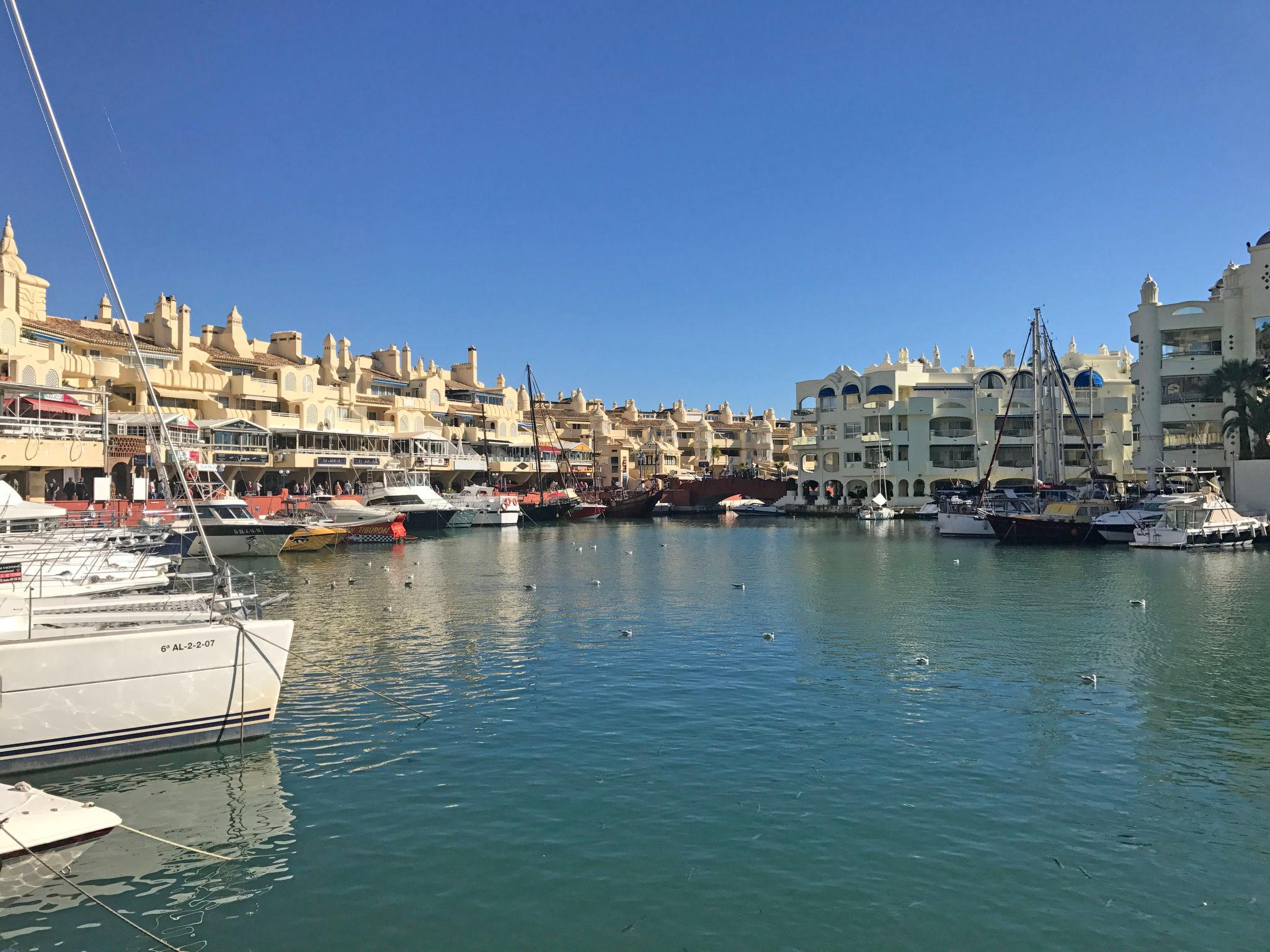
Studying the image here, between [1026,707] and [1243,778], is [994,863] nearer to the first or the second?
[1243,778]

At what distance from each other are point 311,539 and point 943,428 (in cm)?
6278

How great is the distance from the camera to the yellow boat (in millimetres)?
47281

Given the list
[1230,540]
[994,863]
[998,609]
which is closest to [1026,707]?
[994,863]

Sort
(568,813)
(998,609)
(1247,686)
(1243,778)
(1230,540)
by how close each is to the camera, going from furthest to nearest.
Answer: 1. (1230,540)
2. (998,609)
3. (1247,686)
4. (1243,778)
5. (568,813)

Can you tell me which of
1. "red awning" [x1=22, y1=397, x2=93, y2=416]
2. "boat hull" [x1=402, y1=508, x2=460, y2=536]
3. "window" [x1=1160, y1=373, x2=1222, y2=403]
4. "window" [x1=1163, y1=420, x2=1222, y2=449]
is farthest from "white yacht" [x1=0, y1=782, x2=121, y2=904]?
"window" [x1=1160, y1=373, x2=1222, y2=403]

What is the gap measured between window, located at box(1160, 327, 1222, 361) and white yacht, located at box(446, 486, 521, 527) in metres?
49.1

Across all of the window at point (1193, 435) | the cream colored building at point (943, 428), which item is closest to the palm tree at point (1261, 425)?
the window at point (1193, 435)

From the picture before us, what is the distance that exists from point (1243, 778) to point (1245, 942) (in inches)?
201

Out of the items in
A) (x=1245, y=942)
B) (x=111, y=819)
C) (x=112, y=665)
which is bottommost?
(x=1245, y=942)

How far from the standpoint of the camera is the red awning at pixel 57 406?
46.5 meters

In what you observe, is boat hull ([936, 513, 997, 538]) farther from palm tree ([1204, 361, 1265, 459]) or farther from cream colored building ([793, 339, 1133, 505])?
cream colored building ([793, 339, 1133, 505])

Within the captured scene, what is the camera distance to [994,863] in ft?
33.1

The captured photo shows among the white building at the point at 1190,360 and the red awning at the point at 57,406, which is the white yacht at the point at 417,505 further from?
the white building at the point at 1190,360

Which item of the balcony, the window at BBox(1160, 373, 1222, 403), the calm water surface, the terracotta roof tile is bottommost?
the calm water surface
